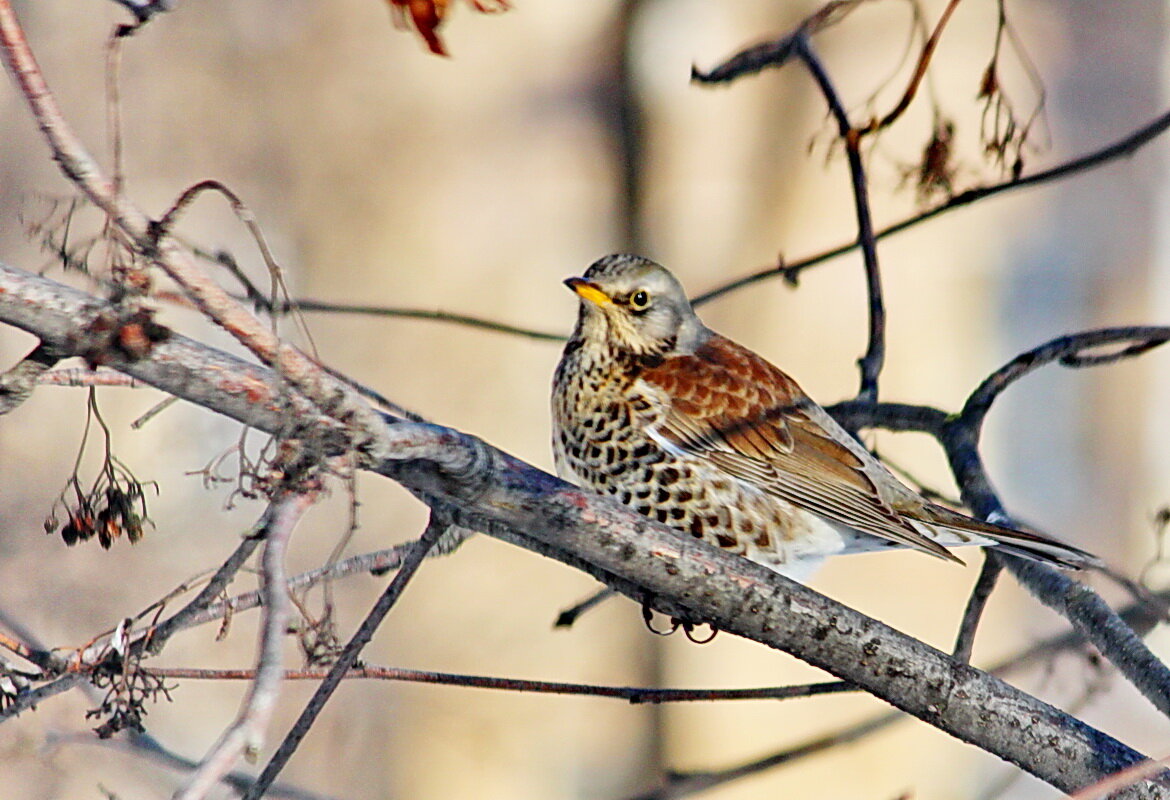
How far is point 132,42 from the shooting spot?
4.61m

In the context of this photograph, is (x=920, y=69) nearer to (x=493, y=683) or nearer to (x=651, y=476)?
(x=651, y=476)

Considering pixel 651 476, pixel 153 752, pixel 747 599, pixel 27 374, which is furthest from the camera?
pixel 651 476

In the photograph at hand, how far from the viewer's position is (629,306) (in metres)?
2.56

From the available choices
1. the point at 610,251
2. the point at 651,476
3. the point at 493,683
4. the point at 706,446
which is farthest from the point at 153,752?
the point at 610,251

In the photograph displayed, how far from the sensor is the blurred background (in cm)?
486

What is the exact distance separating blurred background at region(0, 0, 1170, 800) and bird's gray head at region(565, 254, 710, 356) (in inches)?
94.4

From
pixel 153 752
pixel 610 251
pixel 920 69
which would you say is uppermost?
pixel 610 251

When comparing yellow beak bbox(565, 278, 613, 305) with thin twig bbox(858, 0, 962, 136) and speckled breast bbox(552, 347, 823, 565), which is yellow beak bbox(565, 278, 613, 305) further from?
thin twig bbox(858, 0, 962, 136)

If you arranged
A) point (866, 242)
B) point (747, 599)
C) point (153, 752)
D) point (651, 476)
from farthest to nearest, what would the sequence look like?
point (866, 242) → point (651, 476) → point (153, 752) → point (747, 599)

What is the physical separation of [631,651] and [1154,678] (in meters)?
3.87

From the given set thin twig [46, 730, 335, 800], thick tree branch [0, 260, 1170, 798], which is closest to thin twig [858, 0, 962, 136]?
thick tree branch [0, 260, 1170, 798]

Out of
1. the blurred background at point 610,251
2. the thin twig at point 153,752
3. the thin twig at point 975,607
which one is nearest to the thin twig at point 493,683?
the thin twig at point 975,607

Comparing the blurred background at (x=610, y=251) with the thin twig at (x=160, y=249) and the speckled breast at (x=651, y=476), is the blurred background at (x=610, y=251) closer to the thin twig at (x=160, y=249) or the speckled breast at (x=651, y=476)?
the speckled breast at (x=651, y=476)

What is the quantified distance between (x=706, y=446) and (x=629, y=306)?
353mm
